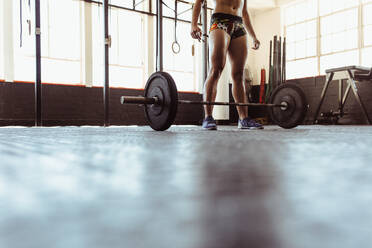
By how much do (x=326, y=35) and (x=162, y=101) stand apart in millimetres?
5158

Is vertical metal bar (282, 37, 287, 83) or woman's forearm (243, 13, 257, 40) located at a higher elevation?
vertical metal bar (282, 37, 287, 83)

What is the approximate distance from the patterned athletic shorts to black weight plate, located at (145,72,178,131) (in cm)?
54

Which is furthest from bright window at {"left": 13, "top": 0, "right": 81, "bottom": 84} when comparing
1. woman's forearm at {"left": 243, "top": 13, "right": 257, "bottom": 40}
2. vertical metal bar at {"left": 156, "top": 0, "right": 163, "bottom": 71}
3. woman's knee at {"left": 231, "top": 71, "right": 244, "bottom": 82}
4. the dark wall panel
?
woman's knee at {"left": 231, "top": 71, "right": 244, "bottom": 82}

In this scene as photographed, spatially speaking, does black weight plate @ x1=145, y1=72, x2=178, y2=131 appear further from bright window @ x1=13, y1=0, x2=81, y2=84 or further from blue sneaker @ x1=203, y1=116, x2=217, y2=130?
bright window @ x1=13, y1=0, x2=81, y2=84

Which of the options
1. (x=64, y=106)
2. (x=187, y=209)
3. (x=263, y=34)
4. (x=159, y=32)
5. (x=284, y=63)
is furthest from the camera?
(x=263, y=34)

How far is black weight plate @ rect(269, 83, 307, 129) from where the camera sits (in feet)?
7.27

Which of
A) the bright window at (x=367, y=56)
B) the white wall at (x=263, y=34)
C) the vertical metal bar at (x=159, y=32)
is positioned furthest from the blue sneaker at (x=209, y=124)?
the white wall at (x=263, y=34)

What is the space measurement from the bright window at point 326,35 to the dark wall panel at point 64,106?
102 inches

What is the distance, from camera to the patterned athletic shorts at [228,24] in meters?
2.01

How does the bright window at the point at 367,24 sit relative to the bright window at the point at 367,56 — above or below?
above

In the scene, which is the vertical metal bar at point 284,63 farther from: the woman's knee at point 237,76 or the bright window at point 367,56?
the woman's knee at point 237,76

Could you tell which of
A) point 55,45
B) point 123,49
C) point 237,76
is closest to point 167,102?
point 237,76

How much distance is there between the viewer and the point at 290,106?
7.47 feet

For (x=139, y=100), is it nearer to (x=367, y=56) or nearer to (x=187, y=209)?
(x=187, y=209)
